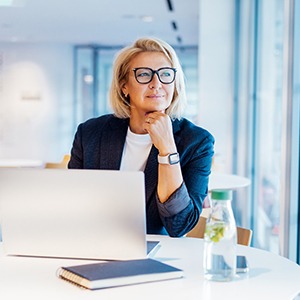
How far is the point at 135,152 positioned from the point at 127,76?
0.93 ft

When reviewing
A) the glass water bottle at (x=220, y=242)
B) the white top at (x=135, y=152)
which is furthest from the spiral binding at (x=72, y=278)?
the white top at (x=135, y=152)

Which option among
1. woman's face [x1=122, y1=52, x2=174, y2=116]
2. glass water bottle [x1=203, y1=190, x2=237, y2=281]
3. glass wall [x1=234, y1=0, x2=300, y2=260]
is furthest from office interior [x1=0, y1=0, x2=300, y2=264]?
glass water bottle [x1=203, y1=190, x2=237, y2=281]

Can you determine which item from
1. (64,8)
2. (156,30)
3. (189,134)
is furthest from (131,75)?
(156,30)

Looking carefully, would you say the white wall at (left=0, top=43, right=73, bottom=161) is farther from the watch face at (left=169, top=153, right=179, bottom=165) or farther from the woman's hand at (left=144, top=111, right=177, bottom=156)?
the watch face at (left=169, top=153, right=179, bottom=165)

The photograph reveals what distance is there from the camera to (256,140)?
6035 mm

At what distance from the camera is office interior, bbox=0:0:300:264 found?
133 inches

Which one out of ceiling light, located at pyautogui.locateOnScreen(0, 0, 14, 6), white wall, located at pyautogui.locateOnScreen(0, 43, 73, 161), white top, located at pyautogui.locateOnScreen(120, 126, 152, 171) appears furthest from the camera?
white wall, located at pyautogui.locateOnScreen(0, 43, 73, 161)

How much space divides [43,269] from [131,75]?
2.81 feet

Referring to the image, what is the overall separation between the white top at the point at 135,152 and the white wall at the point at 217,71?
14.9 ft

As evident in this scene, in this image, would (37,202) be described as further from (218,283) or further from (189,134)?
(189,134)

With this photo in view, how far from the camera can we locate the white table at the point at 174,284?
4.76 feet

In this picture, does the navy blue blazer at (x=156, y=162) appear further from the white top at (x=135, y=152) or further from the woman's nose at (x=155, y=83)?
the woman's nose at (x=155, y=83)

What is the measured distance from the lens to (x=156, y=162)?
7.34 ft

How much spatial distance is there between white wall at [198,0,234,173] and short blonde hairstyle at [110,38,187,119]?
177 inches
